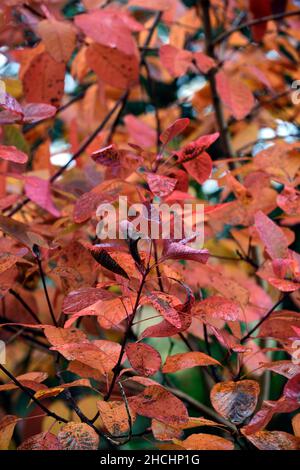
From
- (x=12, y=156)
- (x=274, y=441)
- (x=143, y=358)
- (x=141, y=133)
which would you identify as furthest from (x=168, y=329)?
(x=141, y=133)

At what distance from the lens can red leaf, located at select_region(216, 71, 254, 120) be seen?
40.6 inches

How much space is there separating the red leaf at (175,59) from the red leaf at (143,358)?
0.51m

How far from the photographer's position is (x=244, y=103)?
104 centimetres

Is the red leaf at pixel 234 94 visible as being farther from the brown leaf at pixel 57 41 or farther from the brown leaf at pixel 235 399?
the brown leaf at pixel 235 399

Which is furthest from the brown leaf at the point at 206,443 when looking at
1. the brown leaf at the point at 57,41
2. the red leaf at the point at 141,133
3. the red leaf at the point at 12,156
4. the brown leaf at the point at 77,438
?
the red leaf at the point at 141,133

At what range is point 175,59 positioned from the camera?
990 mm

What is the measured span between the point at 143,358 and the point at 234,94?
1.91ft

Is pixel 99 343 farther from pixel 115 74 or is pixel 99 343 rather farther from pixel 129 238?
pixel 115 74

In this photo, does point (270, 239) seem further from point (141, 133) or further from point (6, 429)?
point (141, 133)

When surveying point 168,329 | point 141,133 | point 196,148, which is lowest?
point 141,133

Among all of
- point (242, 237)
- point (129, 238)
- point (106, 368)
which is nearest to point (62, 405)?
point (242, 237)

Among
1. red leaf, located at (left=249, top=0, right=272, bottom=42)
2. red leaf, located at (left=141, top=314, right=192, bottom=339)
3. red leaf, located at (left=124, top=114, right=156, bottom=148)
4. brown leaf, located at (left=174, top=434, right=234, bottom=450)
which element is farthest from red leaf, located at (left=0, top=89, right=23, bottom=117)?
red leaf, located at (left=249, top=0, right=272, bottom=42)

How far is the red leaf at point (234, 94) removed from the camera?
1031mm

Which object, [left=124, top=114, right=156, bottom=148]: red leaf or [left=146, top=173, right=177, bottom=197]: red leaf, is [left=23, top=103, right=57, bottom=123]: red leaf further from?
[left=124, top=114, right=156, bottom=148]: red leaf
